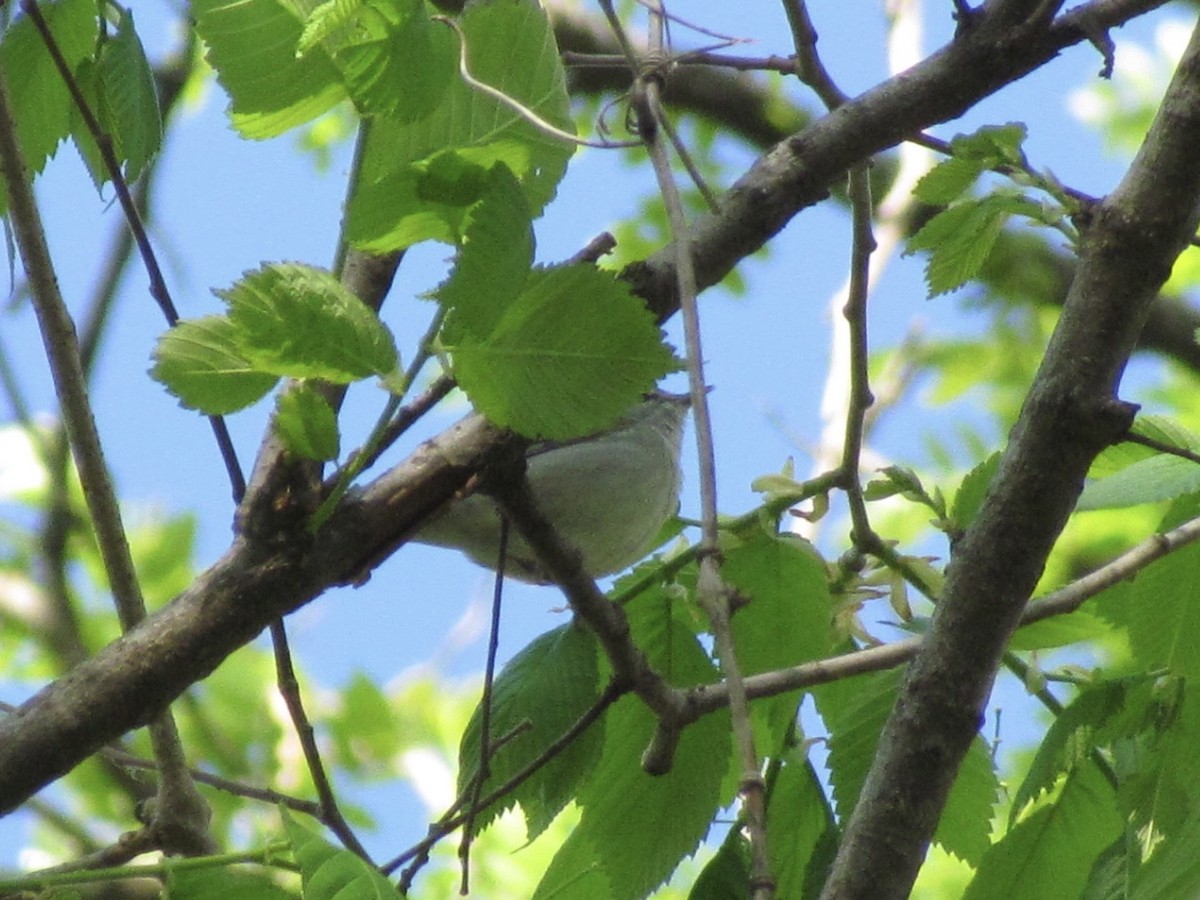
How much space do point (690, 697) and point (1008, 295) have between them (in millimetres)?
5049

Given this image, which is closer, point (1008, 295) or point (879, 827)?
point (879, 827)

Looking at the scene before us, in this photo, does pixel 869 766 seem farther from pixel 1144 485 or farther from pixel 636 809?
pixel 1144 485

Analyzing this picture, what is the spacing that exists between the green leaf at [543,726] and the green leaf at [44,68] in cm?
106

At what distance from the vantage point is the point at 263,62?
5.39ft

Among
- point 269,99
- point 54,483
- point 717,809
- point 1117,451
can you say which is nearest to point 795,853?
point 717,809

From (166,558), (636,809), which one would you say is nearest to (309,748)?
(636,809)

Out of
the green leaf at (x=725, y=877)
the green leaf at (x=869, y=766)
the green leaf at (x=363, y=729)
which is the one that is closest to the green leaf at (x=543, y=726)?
the green leaf at (x=725, y=877)

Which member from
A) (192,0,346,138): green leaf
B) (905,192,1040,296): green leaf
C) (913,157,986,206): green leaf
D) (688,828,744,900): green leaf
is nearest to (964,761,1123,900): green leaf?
(688,828,744,900): green leaf

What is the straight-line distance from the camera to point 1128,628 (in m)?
2.00

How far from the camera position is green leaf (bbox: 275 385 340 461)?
159 centimetres

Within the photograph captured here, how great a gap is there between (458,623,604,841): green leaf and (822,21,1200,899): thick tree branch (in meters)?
0.45

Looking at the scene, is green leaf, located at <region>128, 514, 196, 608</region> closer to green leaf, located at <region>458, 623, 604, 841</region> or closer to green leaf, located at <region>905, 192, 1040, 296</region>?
green leaf, located at <region>458, 623, 604, 841</region>

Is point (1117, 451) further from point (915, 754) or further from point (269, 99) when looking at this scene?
point (269, 99)

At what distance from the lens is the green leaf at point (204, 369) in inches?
61.1
